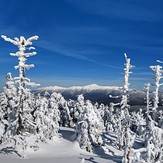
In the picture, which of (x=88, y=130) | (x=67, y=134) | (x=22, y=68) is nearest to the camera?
(x=22, y=68)

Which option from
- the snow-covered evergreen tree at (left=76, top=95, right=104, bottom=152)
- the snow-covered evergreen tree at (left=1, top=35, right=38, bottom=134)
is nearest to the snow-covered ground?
the snow-covered evergreen tree at (left=76, top=95, right=104, bottom=152)

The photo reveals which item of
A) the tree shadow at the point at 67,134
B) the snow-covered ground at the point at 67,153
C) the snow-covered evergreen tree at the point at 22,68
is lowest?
the snow-covered ground at the point at 67,153

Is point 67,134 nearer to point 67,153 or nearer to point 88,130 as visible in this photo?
point 88,130

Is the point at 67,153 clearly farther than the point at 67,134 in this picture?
No

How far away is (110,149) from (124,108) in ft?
123

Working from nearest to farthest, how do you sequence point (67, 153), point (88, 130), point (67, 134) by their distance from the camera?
point (67, 153), point (88, 130), point (67, 134)

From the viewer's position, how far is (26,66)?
92.4ft

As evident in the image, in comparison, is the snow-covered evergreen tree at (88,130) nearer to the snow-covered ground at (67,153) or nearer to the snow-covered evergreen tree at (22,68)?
the snow-covered ground at (67,153)

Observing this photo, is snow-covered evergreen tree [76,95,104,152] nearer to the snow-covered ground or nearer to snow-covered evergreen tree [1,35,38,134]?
the snow-covered ground

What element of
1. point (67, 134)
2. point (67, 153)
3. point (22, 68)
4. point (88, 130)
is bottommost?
point (67, 153)

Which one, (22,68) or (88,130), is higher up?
(22,68)

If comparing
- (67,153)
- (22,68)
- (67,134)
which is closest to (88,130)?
(67,153)

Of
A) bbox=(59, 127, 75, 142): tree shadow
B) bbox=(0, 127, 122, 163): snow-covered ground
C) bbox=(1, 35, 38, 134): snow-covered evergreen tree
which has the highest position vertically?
bbox=(1, 35, 38, 134): snow-covered evergreen tree

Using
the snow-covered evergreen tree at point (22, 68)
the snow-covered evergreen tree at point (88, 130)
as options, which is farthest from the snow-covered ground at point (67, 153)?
the snow-covered evergreen tree at point (22, 68)
